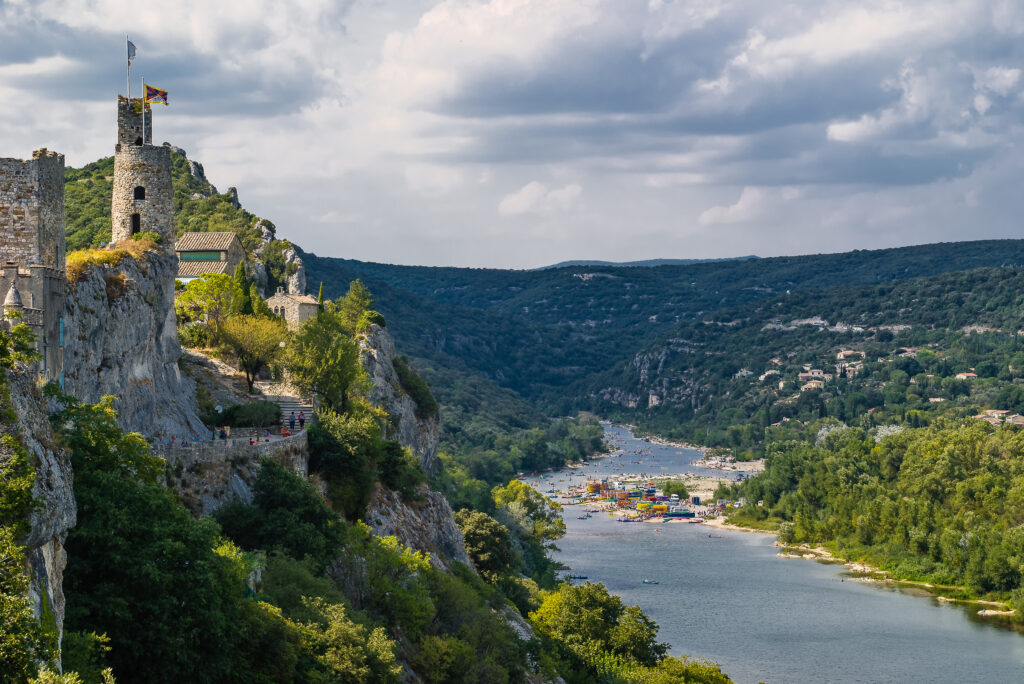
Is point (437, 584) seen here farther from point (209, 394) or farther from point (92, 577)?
point (92, 577)

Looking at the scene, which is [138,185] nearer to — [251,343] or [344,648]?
[251,343]

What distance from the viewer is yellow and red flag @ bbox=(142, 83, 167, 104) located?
45.3m

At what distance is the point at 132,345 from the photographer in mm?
37531

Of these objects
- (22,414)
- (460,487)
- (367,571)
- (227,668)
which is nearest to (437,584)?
(367,571)

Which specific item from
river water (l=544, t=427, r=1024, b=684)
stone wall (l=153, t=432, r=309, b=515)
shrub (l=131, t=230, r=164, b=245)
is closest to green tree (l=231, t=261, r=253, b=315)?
shrub (l=131, t=230, r=164, b=245)

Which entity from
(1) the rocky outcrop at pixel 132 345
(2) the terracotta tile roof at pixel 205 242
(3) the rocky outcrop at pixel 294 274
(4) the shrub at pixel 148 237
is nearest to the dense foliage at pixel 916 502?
(3) the rocky outcrop at pixel 294 274

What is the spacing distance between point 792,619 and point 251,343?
52932 mm

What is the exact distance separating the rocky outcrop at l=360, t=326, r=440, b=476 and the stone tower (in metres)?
24.4

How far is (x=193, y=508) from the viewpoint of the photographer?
3547 cm

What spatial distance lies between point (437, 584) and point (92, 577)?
2374 cm

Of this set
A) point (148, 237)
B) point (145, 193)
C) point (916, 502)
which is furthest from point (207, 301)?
point (916, 502)

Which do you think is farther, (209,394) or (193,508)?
(209,394)

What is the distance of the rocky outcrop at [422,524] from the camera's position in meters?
50.9

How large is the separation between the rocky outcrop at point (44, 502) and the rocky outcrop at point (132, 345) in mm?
11632
